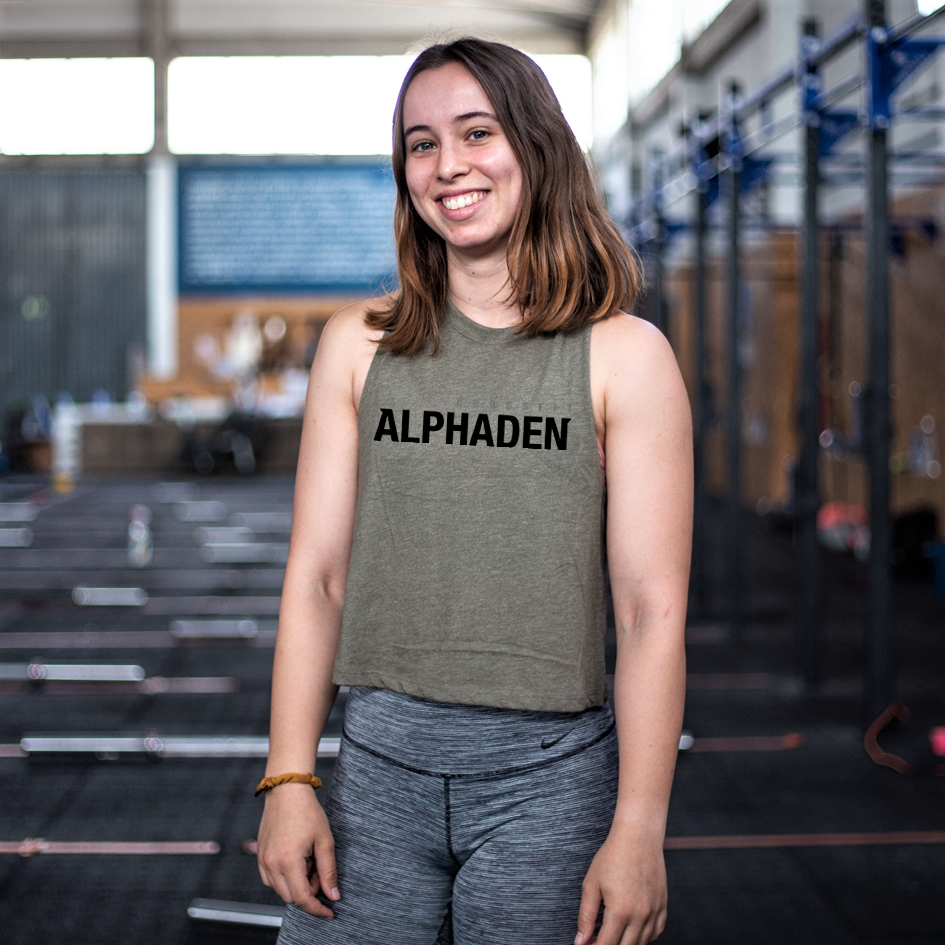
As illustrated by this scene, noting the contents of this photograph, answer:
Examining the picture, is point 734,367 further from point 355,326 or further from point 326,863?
point 326,863

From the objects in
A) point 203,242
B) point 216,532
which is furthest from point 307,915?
point 203,242

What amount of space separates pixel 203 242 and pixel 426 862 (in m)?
14.8

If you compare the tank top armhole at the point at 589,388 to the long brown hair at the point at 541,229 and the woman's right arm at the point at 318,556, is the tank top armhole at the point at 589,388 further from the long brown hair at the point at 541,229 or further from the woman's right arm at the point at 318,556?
the woman's right arm at the point at 318,556

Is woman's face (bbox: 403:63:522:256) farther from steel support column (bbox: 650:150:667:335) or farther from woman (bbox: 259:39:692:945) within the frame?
steel support column (bbox: 650:150:667:335)

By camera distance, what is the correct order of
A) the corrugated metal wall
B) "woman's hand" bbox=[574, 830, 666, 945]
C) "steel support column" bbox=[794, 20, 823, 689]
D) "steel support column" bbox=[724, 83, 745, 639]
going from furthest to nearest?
the corrugated metal wall, "steel support column" bbox=[724, 83, 745, 639], "steel support column" bbox=[794, 20, 823, 689], "woman's hand" bbox=[574, 830, 666, 945]

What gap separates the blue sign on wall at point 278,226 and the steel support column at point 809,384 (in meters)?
11.0

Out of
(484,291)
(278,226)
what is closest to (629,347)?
(484,291)

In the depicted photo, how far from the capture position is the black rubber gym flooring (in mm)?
2635

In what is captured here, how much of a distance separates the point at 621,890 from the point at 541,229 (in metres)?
0.60

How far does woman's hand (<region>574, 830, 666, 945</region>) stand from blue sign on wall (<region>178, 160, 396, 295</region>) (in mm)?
14307

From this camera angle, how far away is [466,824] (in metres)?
1.08

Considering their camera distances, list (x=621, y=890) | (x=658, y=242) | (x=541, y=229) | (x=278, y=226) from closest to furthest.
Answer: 1. (x=621, y=890)
2. (x=541, y=229)
3. (x=658, y=242)
4. (x=278, y=226)

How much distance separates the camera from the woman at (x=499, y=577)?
41.8 inches

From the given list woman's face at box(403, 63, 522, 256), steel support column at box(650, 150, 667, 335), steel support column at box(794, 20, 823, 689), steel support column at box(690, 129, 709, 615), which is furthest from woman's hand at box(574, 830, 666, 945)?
steel support column at box(650, 150, 667, 335)
